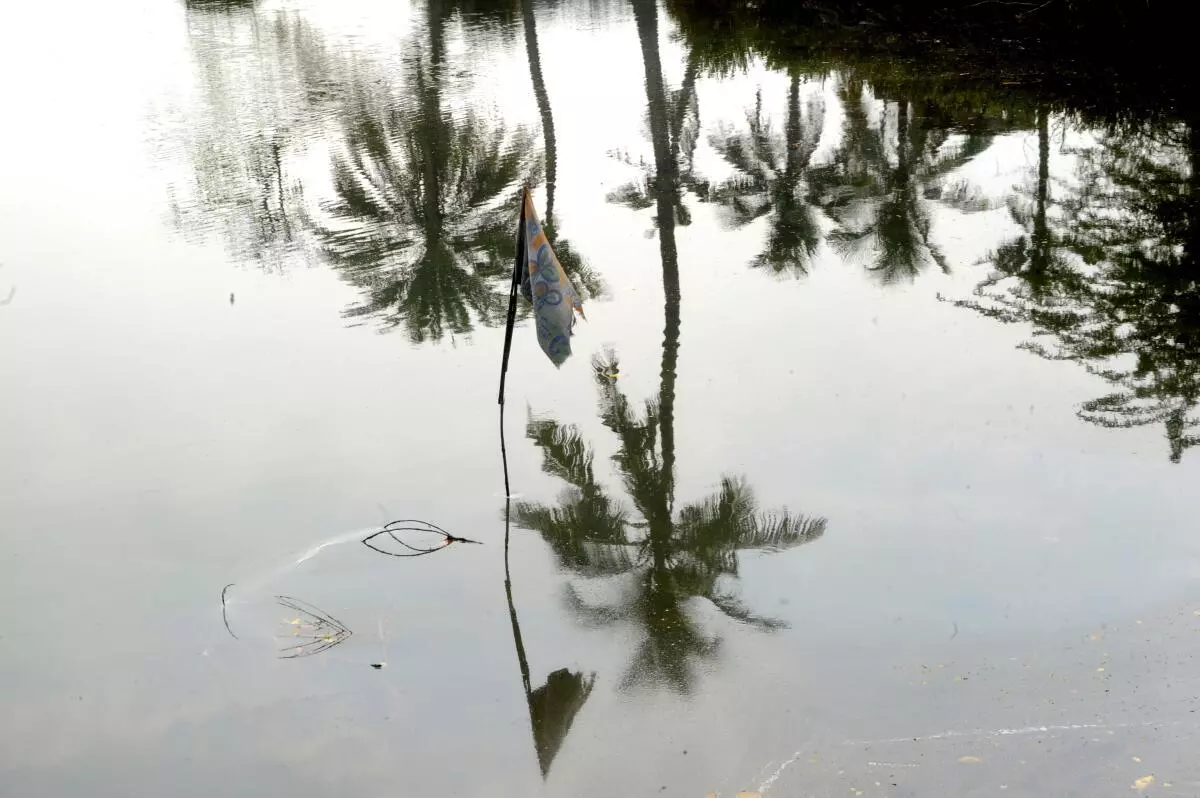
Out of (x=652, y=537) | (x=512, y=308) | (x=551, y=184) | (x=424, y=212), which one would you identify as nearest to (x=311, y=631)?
(x=652, y=537)

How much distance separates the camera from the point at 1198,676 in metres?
4.96

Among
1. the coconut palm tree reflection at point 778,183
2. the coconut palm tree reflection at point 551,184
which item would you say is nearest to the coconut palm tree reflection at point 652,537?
the coconut palm tree reflection at point 551,184

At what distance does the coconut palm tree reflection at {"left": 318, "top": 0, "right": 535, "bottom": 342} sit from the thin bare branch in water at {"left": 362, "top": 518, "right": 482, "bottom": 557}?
2.81 metres

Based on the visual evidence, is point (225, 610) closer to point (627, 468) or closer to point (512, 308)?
point (512, 308)

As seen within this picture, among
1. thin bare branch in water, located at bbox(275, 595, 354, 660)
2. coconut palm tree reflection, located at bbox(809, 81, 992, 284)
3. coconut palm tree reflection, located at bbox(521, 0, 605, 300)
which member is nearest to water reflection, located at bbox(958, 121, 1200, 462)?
coconut palm tree reflection, located at bbox(809, 81, 992, 284)

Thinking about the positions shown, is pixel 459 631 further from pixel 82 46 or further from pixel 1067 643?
pixel 82 46

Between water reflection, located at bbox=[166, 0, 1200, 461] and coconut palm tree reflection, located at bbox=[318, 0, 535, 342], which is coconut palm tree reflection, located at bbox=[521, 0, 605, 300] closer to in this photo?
water reflection, located at bbox=[166, 0, 1200, 461]

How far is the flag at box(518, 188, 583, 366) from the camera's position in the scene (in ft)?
20.0

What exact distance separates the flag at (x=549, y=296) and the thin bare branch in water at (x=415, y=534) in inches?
45.7

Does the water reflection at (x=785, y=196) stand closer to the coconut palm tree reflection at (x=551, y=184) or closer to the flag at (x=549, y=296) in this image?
the coconut palm tree reflection at (x=551, y=184)

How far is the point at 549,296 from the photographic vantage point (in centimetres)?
621

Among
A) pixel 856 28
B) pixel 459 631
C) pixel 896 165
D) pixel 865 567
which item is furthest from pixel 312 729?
pixel 856 28

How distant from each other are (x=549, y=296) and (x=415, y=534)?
1.53m

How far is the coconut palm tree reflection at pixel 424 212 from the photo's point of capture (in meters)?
9.80
